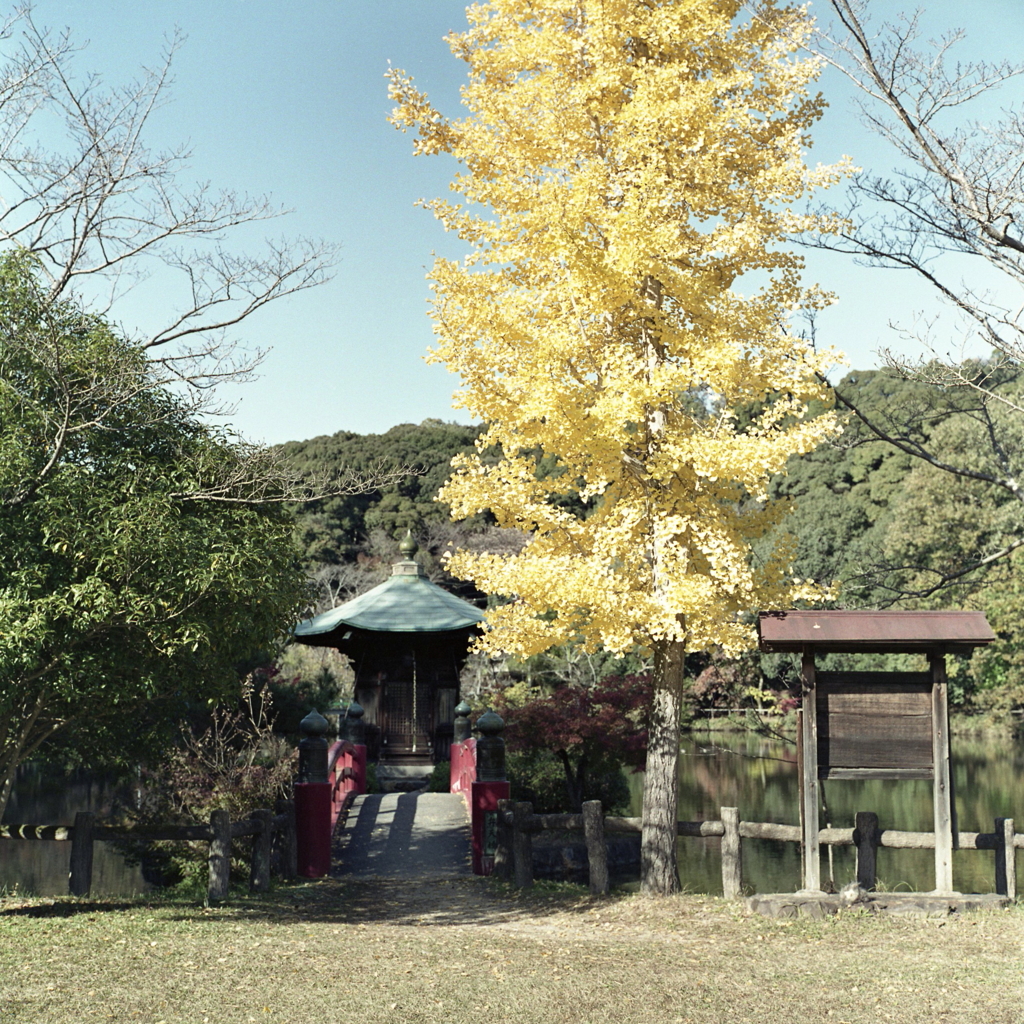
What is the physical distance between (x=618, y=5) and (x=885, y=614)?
643 cm

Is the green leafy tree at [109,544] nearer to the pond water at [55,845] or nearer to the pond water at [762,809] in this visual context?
the pond water at [762,809]

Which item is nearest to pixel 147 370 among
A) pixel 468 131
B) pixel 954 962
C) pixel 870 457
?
pixel 468 131

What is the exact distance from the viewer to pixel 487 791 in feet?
42.9

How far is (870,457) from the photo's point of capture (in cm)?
4250

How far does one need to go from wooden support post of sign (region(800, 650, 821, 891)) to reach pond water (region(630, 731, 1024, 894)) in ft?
0.69

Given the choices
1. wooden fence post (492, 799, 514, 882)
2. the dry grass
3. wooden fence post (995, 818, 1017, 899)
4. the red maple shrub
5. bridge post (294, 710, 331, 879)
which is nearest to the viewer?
→ the dry grass

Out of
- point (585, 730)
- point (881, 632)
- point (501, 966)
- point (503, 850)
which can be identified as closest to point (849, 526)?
point (585, 730)

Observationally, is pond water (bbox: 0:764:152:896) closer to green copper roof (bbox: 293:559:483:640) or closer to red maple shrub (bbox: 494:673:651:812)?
green copper roof (bbox: 293:559:483:640)

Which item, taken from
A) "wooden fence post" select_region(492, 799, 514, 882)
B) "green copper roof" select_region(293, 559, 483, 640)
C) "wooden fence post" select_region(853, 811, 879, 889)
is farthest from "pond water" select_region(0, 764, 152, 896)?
"wooden fence post" select_region(853, 811, 879, 889)

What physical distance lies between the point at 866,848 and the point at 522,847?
12.2 feet

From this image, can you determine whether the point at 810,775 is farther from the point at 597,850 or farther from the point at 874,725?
the point at 597,850

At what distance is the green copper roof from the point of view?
1900 cm

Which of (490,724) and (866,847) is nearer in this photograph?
(866,847)

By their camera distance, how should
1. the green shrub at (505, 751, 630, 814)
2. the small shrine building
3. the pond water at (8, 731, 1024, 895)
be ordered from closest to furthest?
the pond water at (8, 731, 1024, 895) → the green shrub at (505, 751, 630, 814) → the small shrine building
